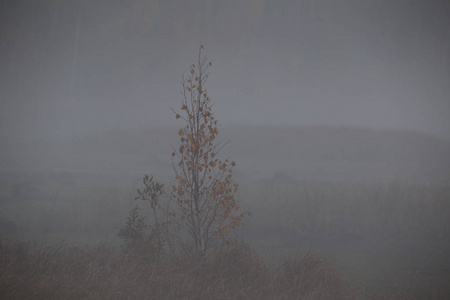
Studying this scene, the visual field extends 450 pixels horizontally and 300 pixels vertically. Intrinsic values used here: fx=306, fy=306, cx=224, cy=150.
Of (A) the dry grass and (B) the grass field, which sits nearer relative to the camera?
(A) the dry grass

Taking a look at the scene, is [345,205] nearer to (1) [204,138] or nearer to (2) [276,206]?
(2) [276,206]

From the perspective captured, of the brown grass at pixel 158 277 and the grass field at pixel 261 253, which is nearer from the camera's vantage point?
the brown grass at pixel 158 277

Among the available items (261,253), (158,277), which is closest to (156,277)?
(158,277)

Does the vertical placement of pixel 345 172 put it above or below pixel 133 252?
above

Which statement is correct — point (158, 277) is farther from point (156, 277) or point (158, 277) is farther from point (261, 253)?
point (261, 253)

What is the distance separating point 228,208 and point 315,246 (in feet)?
29.6

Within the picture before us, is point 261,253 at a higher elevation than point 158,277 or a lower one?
lower

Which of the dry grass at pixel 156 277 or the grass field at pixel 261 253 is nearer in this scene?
the dry grass at pixel 156 277

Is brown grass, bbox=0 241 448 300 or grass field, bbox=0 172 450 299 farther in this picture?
grass field, bbox=0 172 450 299

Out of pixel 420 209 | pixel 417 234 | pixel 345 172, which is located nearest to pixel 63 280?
pixel 417 234

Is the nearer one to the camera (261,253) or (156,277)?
(156,277)

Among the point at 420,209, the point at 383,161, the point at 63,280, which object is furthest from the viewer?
the point at 383,161

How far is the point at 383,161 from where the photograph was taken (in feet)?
188

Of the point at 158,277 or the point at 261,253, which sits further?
the point at 261,253
